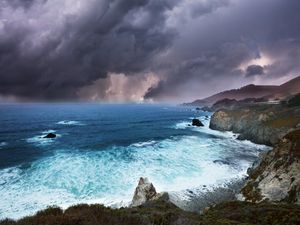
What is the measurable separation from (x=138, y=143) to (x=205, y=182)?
35.0m

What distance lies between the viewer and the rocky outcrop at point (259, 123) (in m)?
67.2

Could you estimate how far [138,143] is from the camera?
237 feet

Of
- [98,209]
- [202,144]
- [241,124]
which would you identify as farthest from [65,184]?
[241,124]

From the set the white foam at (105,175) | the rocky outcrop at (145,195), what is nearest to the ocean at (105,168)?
the white foam at (105,175)

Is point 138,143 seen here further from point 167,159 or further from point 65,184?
point 65,184

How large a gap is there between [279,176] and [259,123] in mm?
53696

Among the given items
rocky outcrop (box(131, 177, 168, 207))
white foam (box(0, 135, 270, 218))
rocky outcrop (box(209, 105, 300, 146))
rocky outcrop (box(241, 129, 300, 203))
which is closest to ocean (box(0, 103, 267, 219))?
white foam (box(0, 135, 270, 218))

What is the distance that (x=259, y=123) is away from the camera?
78375mm

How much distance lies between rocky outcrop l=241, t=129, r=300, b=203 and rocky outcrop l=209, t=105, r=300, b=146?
31.4 m

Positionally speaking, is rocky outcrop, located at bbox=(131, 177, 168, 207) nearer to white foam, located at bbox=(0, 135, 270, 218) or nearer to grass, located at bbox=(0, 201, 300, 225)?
white foam, located at bbox=(0, 135, 270, 218)

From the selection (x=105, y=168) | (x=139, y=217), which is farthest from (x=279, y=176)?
(x=105, y=168)

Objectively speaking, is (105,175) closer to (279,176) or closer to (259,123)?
(279,176)

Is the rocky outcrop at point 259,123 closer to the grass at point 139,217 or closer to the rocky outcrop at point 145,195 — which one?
the rocky outcrop at point 145,195

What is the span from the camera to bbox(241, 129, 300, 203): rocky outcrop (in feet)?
85.7
